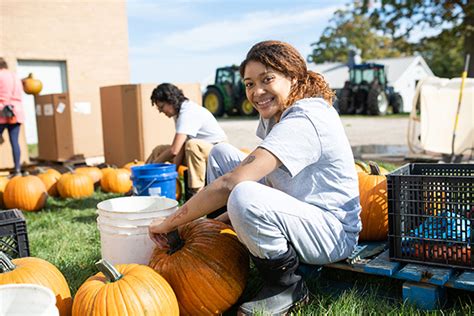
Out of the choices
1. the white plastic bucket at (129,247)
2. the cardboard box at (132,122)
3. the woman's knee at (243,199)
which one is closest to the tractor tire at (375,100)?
the cardboard box at (132,122)

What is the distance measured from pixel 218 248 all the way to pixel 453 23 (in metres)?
18.1

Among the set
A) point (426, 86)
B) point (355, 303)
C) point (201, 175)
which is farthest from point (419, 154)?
point (355, 303)

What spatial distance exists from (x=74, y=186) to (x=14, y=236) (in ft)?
8.82

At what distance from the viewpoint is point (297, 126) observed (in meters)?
2.04

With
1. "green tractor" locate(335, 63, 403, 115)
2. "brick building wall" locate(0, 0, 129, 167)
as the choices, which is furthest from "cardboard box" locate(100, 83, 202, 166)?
"green tractor" locate(335, 63, 403, 115)

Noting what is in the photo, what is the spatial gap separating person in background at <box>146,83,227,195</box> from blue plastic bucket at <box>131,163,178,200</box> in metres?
0.43

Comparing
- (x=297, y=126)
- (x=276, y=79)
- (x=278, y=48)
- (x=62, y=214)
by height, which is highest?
(x=278, y=48)

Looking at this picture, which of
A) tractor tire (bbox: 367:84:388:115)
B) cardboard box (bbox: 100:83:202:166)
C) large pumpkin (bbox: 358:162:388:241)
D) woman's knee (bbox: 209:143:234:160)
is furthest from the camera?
tractor tire (bbox: 367:84:388:115)

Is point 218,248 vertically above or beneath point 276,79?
beneath

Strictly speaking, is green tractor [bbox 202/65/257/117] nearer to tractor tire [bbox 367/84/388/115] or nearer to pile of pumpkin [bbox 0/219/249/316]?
tractor tire [bbox 367/84/388/115]

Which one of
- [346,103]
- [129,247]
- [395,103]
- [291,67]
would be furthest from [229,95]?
[291,67]

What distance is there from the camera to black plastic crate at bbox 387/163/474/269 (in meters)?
2.19

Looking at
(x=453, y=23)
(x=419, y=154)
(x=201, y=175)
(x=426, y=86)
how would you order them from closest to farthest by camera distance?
(x=201, y=175) < (x=426, y=86) < (x=419, y=154) < (x=453, y=23)

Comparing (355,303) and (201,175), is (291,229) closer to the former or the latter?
(355,303)
